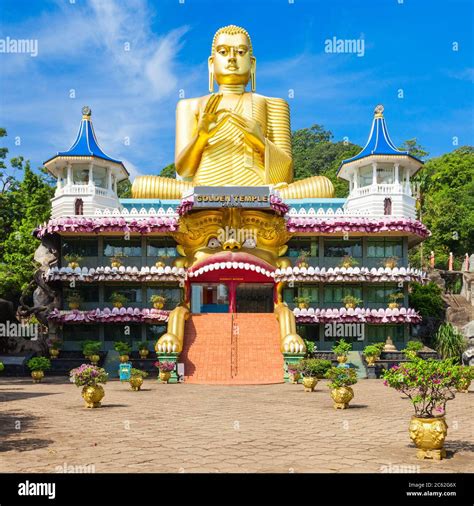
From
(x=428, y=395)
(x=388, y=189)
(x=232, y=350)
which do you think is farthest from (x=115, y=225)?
(x=428, y=395)

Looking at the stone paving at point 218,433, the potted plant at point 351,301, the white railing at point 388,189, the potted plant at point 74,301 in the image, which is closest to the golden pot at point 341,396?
the stone paving at point 218,433

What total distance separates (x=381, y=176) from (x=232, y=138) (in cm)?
854

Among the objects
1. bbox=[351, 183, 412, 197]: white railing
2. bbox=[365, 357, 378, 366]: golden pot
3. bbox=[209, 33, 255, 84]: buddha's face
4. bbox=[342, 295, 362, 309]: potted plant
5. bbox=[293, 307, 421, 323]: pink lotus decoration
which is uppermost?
bbox=[209, 33, 255, 84]: buddha's face

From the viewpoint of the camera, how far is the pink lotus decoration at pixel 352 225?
32.8 meters

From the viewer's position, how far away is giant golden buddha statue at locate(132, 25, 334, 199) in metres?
35.4

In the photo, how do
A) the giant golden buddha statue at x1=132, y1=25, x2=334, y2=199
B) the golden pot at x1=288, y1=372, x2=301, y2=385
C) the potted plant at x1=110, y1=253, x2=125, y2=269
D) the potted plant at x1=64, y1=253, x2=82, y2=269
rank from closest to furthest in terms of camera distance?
the golden pot at x1=288, y1=372, x2=301, y2=385, the potted plant at x1=110, y1=253, x2=125, y2=269, the potted plant at x1=64, y1=253, x2=82, y2=269, the giant golden buddha statue at x1=132, y1=25, x2=334, y2=199

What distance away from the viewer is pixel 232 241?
32500 millimetres

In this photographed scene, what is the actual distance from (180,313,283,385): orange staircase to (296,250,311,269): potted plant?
12.5ft

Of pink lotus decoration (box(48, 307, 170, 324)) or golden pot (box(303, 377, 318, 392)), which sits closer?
golden pot (box(303, 377, 318, 392))

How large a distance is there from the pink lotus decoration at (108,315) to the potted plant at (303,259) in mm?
7204

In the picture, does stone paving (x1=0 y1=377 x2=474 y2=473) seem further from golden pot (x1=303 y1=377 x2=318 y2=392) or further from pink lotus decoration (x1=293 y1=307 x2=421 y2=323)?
pink lotus decoration (x1=293 y1=307 x2=421 y2=323)

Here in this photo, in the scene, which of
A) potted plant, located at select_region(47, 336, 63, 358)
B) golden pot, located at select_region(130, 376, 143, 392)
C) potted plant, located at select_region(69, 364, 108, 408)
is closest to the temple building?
potted plant, located at select_region(47, 336, 63, 358)

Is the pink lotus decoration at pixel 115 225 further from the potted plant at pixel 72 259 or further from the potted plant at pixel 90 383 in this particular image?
the potted plant at pixel 90 383

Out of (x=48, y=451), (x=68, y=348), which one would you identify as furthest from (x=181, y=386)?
(x=48, y=451)
